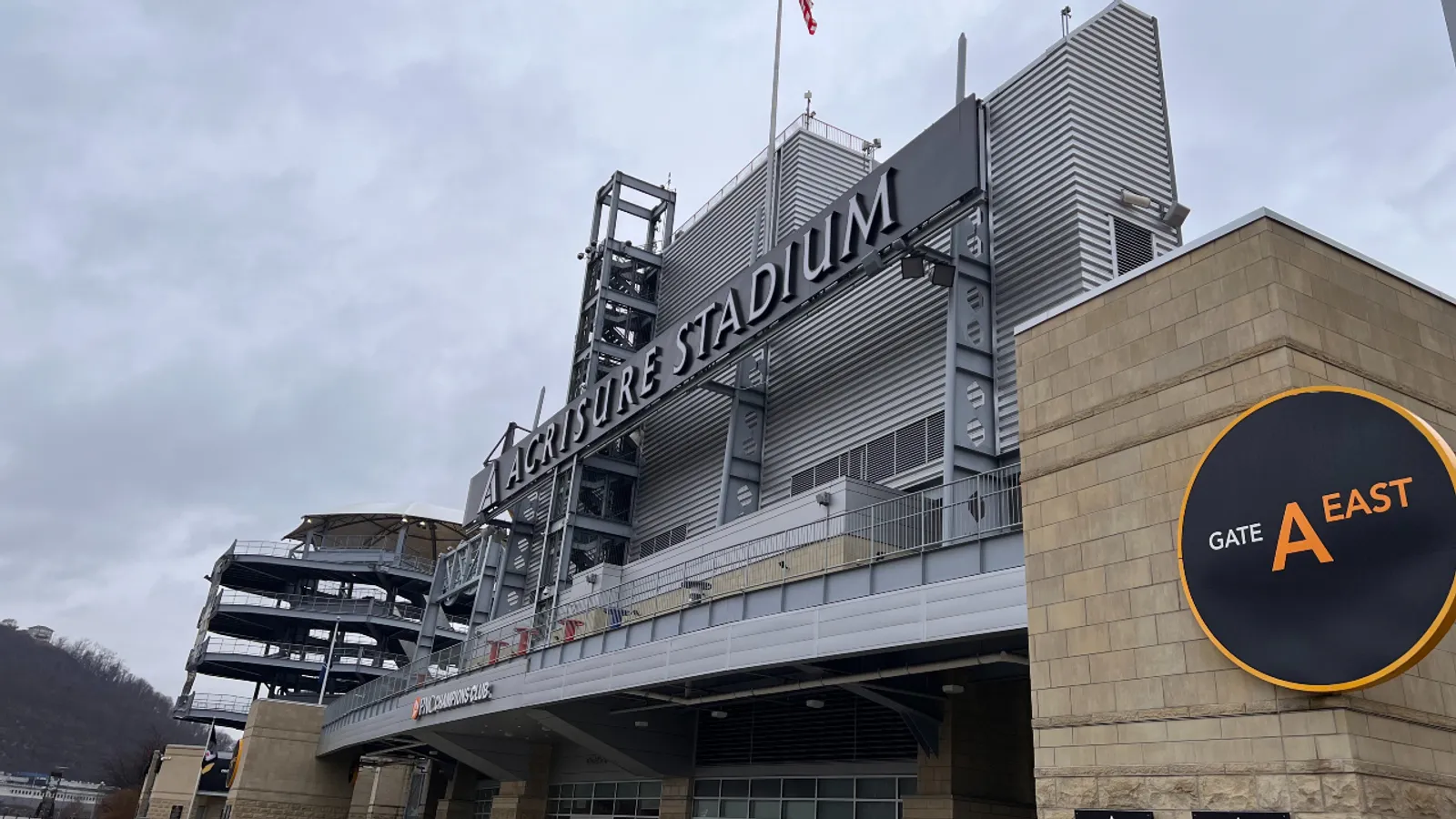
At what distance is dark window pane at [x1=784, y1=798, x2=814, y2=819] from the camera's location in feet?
84.4

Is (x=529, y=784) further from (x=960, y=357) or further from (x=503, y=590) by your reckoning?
(x=960, y=357)

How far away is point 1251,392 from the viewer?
12.3m

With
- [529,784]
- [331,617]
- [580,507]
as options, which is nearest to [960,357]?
[580,507]

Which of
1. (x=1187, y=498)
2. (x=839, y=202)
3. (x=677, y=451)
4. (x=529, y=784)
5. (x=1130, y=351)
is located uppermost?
(x=839, y=202)

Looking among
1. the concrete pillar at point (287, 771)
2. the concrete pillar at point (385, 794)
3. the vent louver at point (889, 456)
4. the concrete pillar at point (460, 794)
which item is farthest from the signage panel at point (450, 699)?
the concrete pillar at point (385, 794)

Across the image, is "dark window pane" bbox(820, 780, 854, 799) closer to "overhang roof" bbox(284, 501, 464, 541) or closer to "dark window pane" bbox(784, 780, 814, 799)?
"dark window pane" bbox(784, 780, 814, 799)

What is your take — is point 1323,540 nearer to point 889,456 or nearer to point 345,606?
point 889,456

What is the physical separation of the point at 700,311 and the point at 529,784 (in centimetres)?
1835

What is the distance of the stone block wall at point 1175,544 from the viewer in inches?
430

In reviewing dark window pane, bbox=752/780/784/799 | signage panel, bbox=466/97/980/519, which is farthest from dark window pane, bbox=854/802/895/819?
signage panel, bbox=466/97/980/519

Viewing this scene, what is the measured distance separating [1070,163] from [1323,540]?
15.1 m

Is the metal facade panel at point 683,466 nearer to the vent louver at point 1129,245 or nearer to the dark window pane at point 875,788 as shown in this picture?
the dark window pane at point 875,788

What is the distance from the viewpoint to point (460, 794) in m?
47.7

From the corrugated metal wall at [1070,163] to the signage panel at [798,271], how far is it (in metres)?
2.46
